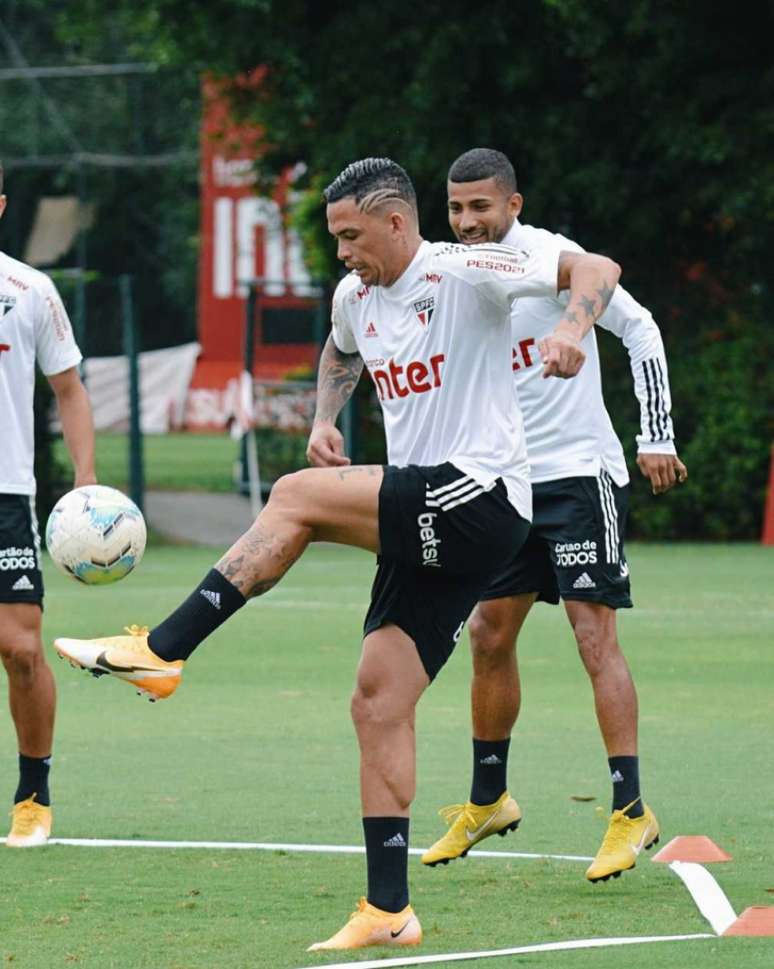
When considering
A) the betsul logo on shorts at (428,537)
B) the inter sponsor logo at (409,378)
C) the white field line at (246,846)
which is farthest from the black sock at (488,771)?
the inter sponsor logo at (409,378)

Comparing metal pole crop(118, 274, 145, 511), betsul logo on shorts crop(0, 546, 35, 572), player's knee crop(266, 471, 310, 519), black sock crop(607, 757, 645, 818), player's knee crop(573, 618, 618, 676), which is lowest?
metal pole crop(118, 274, 145, 511)

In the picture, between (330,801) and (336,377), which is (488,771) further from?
(336,377)

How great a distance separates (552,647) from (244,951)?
8.50 metres

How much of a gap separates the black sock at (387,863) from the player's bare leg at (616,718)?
1.14 meters

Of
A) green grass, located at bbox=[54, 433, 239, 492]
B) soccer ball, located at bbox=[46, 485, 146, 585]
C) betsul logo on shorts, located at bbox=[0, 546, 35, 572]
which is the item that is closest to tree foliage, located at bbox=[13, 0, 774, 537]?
green grass, located at bbox=[54, 433, 239, 492]

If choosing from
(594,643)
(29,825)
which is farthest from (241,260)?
(594,643)

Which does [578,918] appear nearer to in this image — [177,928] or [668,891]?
[668,891]

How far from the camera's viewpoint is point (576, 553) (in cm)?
754

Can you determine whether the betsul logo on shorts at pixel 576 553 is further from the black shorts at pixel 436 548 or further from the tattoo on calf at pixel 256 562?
the tattoo on calf at pixel 256 562

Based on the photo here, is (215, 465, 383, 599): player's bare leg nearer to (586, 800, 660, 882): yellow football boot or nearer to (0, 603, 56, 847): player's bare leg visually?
(586, 800, 660, 882): yellow football boot

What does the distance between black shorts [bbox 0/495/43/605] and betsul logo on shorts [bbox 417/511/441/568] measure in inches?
83.6

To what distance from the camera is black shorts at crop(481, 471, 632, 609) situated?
24.7ft

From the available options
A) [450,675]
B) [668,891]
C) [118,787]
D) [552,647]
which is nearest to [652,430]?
[668,891]

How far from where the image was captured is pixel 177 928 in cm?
625
